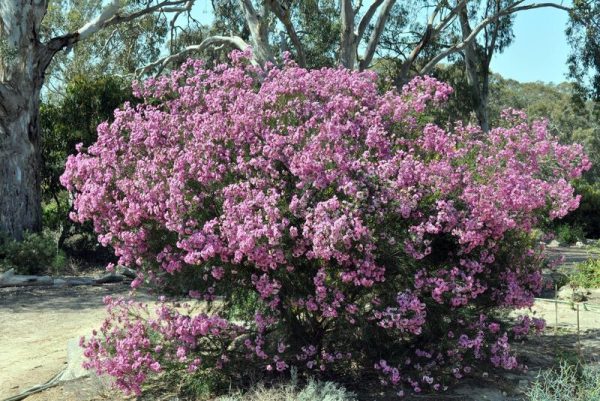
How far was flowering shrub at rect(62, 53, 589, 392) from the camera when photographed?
3.94 m

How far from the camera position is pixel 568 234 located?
18953 mm

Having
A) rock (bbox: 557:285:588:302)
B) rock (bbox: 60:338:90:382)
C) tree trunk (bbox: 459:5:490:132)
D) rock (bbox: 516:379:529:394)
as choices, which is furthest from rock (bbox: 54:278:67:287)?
tree trunk (bbox: 459:5:490:132)

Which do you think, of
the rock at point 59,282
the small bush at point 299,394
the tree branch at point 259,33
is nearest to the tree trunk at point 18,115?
the rock at point 59,282

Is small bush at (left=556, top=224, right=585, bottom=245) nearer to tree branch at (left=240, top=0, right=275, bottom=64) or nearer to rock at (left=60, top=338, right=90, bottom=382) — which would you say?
tree branch at (left=240, top=0, right=275, bottom=64)

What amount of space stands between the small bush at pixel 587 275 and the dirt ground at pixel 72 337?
96cm

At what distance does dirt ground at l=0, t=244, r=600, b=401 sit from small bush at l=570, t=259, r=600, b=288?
96 cm

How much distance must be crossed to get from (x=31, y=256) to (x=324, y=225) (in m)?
8.28

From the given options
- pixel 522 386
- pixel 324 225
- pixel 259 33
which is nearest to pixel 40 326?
pixel 324 225

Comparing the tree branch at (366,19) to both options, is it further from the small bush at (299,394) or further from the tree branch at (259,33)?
the small bush at (299,394)

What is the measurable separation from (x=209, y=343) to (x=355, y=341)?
39.2 inches

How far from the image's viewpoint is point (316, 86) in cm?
461

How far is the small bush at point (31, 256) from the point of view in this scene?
1043 cm

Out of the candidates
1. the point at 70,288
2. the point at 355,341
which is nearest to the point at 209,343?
the point at 355,341

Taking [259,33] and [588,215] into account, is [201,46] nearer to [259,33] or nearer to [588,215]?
[259,33]
